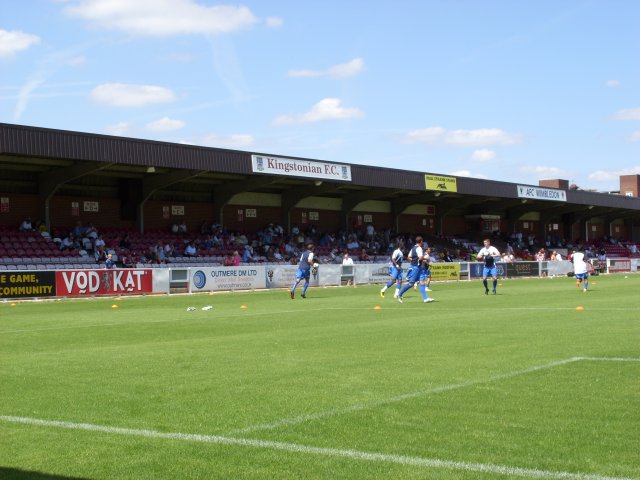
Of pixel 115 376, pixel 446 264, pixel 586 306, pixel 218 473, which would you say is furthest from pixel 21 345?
pixel 446 264

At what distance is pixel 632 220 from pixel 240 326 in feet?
288

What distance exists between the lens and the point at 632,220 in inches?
3797

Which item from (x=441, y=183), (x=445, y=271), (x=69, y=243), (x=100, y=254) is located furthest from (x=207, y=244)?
(x=441, y=183)

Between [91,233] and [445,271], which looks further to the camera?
[445,271]

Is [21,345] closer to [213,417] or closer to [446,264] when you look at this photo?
[213,417]

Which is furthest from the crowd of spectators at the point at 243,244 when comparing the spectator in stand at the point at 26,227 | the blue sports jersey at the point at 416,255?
the blue sports jersey at the point at 416,255

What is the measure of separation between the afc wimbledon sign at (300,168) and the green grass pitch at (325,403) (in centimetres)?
2915

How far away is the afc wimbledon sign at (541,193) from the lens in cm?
6562

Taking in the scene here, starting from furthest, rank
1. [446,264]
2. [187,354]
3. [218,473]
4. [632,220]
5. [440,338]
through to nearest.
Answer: [632,220]
[446,264]
[440,338]
[187,354]
[218,473]

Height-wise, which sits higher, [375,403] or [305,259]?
[305,259]

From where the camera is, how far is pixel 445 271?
48.5 metres

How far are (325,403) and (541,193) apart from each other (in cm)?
6277

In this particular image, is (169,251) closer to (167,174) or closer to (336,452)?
(167,174)

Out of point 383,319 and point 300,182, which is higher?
point 300,182
